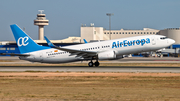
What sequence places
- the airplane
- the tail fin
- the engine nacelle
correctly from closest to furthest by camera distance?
1. the engine nacelle
2. the airplane
3. the tail fin

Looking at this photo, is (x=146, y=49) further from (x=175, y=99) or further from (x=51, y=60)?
(x=175, y=99)

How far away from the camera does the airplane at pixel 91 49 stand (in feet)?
155

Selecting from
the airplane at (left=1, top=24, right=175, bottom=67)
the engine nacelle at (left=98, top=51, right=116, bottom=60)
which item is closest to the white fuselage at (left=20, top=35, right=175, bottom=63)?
the airplane at (left=1, top=24, right=175, bottom=67)

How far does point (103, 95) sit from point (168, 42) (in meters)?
31.1

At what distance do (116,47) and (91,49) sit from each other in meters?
4.47

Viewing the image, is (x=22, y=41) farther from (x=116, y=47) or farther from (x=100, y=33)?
(x=100, y=33)

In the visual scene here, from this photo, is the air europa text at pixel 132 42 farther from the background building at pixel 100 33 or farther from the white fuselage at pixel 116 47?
the background building at pixel 100 33

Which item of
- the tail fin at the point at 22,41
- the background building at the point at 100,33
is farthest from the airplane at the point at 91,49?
the background building at the point at 100,33

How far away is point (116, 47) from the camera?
156 feet

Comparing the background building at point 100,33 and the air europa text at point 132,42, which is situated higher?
the background building at point 100,33

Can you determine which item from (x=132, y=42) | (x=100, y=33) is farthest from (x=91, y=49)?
(x=100, y=33)

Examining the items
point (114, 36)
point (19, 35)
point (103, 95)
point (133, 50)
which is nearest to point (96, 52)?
point (133, 50)

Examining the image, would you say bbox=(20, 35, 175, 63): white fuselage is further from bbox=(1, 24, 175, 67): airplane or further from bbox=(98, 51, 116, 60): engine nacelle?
bbox=(98, 51, 116, 60): engine nacelle

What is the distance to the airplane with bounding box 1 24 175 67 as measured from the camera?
4731cm
